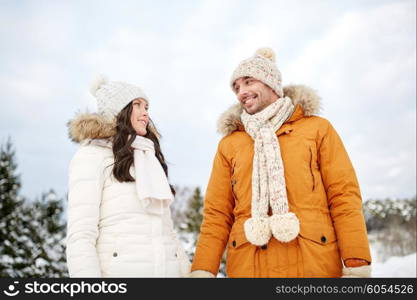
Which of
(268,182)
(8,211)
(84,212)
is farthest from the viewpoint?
(8,211)

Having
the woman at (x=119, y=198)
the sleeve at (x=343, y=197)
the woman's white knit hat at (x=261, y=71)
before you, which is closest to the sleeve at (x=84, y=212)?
the woman at (x=119, y=198)

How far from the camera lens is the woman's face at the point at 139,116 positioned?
2.80m

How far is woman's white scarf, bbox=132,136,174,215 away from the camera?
2.51 m

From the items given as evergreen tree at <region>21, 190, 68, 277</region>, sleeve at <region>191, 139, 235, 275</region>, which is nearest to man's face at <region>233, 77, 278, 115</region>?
sleeve at <region>191, 139, 235, 275</region>

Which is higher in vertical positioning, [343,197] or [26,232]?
[26,232]

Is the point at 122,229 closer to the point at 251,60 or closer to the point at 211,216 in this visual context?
the point at 211,216

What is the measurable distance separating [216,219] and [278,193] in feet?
1.64

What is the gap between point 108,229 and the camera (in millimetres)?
2449

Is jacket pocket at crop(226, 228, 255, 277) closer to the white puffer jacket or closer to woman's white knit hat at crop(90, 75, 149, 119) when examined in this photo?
the white puffer jacket

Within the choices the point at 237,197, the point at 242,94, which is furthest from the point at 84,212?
the point at 242,94

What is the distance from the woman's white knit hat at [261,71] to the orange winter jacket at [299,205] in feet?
0.53

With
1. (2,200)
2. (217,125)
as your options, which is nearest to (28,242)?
(2,200)

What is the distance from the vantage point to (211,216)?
Result: 9.59ft

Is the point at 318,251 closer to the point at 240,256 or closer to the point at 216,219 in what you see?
the point at 240,256
